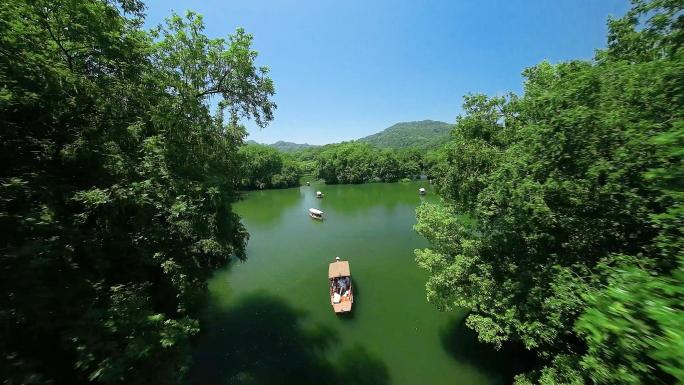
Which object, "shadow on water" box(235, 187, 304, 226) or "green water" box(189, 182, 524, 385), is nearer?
"green water" box(189, 182, 524, 385)

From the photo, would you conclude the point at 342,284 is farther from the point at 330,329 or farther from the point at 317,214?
the point at 317,214

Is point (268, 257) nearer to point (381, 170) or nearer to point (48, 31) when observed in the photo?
point (48, 31)

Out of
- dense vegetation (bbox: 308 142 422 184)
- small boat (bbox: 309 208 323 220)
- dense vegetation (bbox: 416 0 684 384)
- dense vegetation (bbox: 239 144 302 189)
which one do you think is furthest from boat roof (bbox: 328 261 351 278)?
dense vegetation (bbox: 308 142 422 184)

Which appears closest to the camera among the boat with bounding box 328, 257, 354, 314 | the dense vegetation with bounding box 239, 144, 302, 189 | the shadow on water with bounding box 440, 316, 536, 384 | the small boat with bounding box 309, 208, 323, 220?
the shadow on water with bounding box 440, 316, 536, 384

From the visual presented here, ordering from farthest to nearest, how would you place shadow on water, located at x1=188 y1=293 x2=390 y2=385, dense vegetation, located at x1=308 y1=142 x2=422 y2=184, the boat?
dense vegetation, located at x1=308 y1=142 x2=422 y2=184, the boat, shadow on water, located at x1=188 y1=293 x2=390 y2=385

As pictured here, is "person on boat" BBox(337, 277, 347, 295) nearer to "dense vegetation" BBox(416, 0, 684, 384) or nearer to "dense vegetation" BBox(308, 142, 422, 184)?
"dense vegetation" BBox(416, 0, 684, 384)

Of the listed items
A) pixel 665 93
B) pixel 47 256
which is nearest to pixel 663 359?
pixel 665 93
